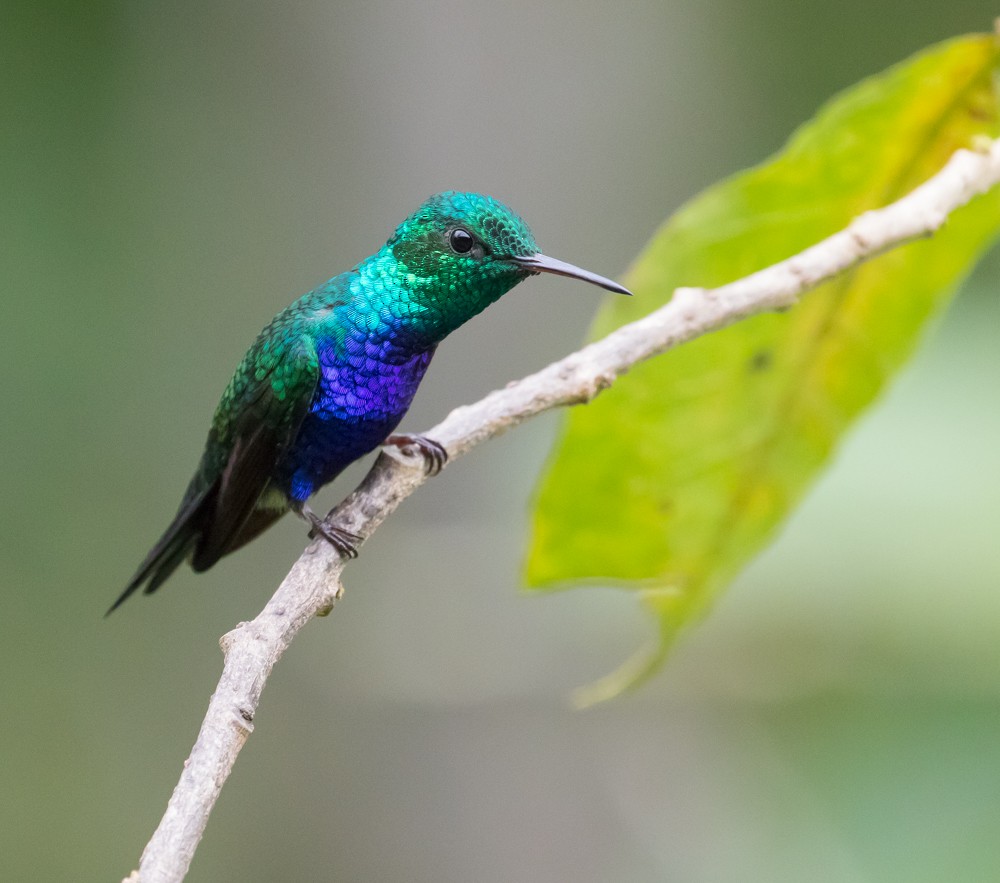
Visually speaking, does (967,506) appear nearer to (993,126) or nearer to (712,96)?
(993,126)

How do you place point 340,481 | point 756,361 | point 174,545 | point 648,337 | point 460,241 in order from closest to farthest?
point 648,337
point 460,241
point 756,361
point 174,545
point 340,481

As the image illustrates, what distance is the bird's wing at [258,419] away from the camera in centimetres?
217

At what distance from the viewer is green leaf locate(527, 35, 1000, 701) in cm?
206

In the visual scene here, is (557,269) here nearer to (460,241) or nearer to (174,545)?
(460,241)

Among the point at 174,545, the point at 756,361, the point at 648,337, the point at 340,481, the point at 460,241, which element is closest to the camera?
the point at 648,337

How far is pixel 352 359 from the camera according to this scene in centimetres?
217

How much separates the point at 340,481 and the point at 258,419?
342cm

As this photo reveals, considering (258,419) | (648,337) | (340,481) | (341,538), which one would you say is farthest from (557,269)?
(340,481)

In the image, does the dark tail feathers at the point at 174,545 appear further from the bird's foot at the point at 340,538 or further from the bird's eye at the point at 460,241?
the bird's eye at the point at 460,241

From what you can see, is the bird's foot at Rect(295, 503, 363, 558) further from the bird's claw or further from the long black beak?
the long black beak

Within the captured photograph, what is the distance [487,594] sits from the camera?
15.1ft

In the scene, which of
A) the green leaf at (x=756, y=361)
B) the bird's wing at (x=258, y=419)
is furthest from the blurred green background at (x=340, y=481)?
the bird's wing at (x=258, y=419)

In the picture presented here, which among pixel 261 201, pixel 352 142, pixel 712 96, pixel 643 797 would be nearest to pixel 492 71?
pixel 352 142

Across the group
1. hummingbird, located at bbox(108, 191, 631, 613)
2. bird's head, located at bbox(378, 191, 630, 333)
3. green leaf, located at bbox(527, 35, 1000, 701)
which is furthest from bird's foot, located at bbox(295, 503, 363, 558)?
bird's head, located at bbox(378, 191, 630, 333)
